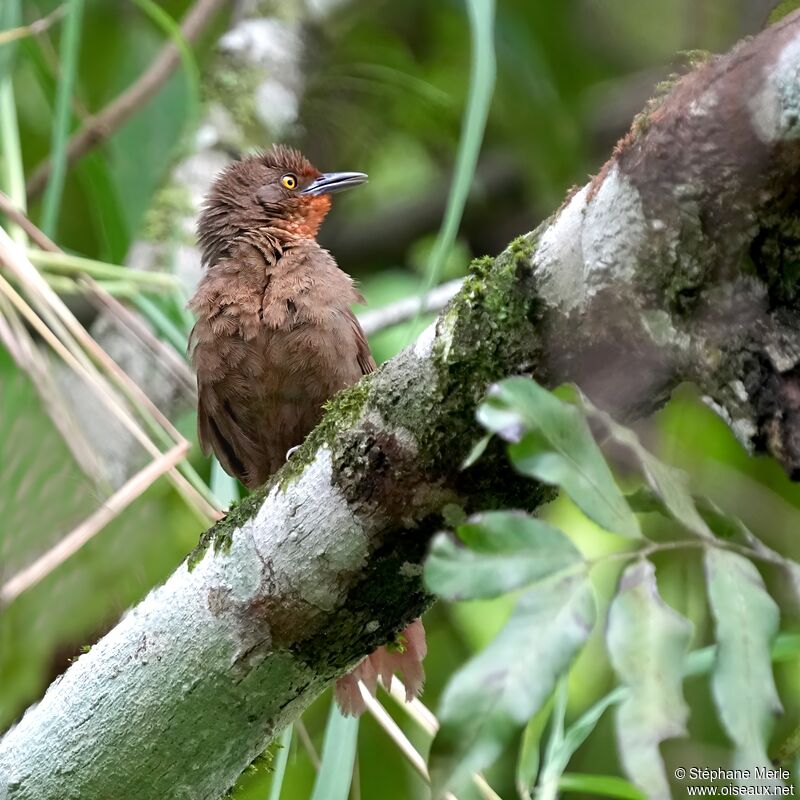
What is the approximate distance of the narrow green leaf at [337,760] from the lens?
2203 mm

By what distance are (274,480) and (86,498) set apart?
1.11 ft

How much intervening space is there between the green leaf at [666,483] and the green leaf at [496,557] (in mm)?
169

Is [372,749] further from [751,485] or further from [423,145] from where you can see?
[423,145]

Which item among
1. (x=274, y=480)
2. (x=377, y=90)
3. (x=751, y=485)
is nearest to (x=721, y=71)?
(x=274, y=480)

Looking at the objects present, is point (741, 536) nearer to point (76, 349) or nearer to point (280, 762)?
point (280, 762)

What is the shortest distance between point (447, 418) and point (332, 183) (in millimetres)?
2018

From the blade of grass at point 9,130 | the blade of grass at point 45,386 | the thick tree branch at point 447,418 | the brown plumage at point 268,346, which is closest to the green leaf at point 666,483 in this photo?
the thick tree branch at point 447,418

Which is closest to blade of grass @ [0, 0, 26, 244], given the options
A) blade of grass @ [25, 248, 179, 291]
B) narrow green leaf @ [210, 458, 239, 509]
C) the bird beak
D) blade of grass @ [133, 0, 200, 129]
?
blade of grass @ [25, 248, 179, 291]

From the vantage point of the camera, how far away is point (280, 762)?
7.38ft

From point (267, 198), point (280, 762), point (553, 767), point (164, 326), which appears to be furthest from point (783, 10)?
point (267, 198)

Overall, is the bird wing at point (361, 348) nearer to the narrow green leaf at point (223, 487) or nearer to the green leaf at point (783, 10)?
the narrow green leaf at point (223, 487)

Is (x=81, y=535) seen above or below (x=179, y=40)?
below

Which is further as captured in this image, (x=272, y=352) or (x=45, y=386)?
(x=272, y=352)

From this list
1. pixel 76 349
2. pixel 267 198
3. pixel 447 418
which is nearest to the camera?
pixel 447 418
